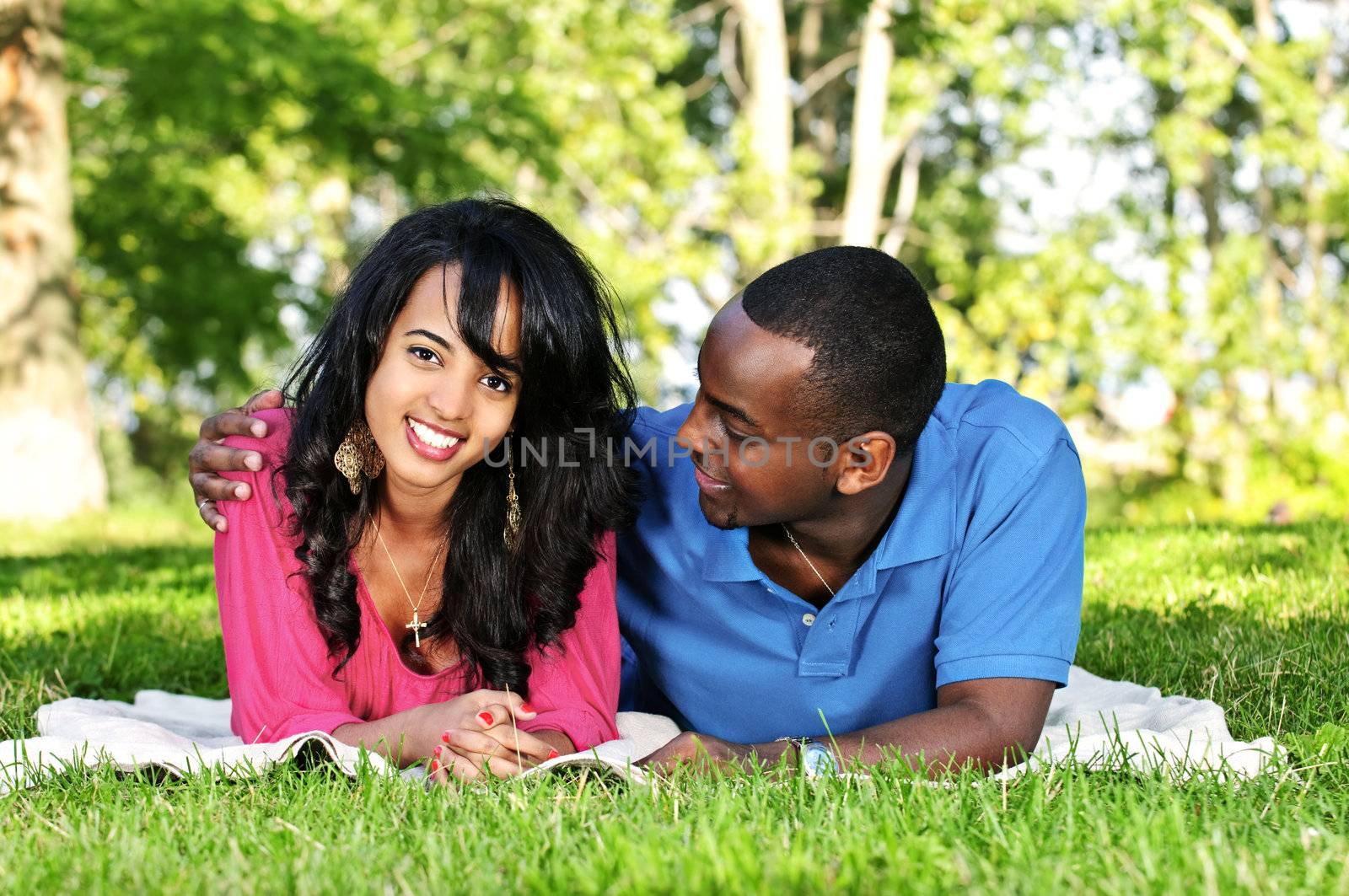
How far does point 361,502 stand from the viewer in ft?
12.1

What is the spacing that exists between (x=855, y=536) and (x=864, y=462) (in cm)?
25

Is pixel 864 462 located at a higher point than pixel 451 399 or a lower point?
lower

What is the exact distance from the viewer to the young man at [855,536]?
3.14 metres

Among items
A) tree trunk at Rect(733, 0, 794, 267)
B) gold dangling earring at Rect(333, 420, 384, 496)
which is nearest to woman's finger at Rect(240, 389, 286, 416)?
gold dangling earring at Rect(333, 420, 384, 496)

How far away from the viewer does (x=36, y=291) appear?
11125 mm

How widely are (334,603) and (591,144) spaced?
45.2 feet

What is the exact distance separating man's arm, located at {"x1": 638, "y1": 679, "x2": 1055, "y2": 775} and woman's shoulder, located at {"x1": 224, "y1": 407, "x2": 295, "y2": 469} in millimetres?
1342

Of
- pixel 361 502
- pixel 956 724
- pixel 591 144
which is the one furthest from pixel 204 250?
pixel 956 724

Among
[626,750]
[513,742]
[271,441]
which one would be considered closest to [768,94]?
[271,441]

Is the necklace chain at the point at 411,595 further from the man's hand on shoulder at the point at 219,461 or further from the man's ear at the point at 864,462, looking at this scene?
the man's ear at the point at 864,462

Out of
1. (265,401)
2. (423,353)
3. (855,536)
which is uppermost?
(423,353)

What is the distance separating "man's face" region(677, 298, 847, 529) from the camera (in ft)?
10.3

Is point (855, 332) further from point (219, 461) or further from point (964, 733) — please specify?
point (219, 461)

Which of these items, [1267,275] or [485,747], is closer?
[485,747]
